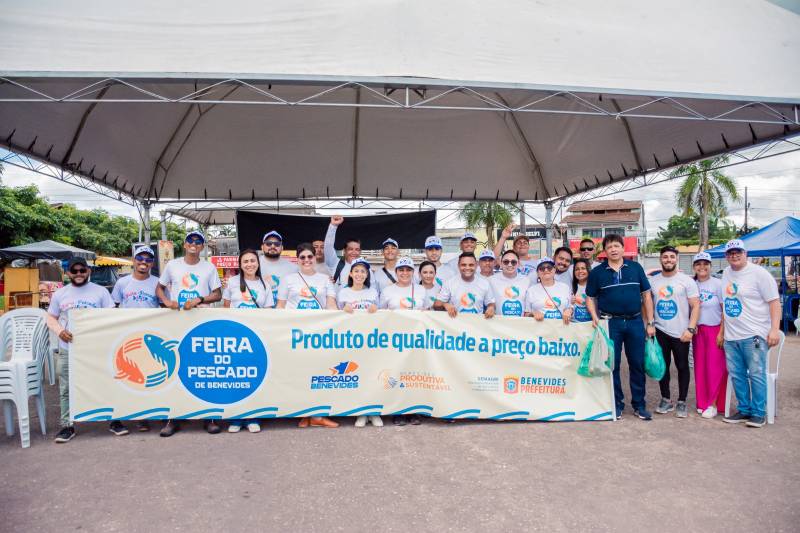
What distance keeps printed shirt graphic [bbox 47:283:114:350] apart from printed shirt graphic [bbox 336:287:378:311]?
7.05ft

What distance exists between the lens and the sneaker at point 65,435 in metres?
4.09

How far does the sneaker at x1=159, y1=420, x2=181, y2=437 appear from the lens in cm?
419

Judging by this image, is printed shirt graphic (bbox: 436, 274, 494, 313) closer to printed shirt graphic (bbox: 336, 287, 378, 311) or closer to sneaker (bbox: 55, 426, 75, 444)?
printed shirt graphic (bbox: 336, 287, 378, 311)

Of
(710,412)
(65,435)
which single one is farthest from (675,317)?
(65,435)

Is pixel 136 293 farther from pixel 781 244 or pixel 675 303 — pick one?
pixel 781 244

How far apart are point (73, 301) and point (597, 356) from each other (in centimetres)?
488

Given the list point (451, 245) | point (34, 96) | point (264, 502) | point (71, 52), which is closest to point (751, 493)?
point (264, 502)

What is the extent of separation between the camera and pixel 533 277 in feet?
19.5

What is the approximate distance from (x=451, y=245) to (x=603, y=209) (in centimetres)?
2756

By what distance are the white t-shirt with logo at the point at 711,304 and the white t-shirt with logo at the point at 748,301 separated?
0.14 metres

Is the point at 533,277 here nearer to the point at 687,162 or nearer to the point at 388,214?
the point at 687,162

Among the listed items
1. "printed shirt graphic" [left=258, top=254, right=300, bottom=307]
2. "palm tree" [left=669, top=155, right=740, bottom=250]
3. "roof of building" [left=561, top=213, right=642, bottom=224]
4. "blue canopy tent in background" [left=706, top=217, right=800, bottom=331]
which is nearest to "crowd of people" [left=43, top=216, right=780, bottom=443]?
"printed shirt graphic" [left=258, top=254, right=300, bottom=307]

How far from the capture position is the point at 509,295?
16.3ft

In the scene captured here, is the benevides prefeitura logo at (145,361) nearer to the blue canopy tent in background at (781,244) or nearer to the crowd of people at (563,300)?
the crowd of people at (563,300)
